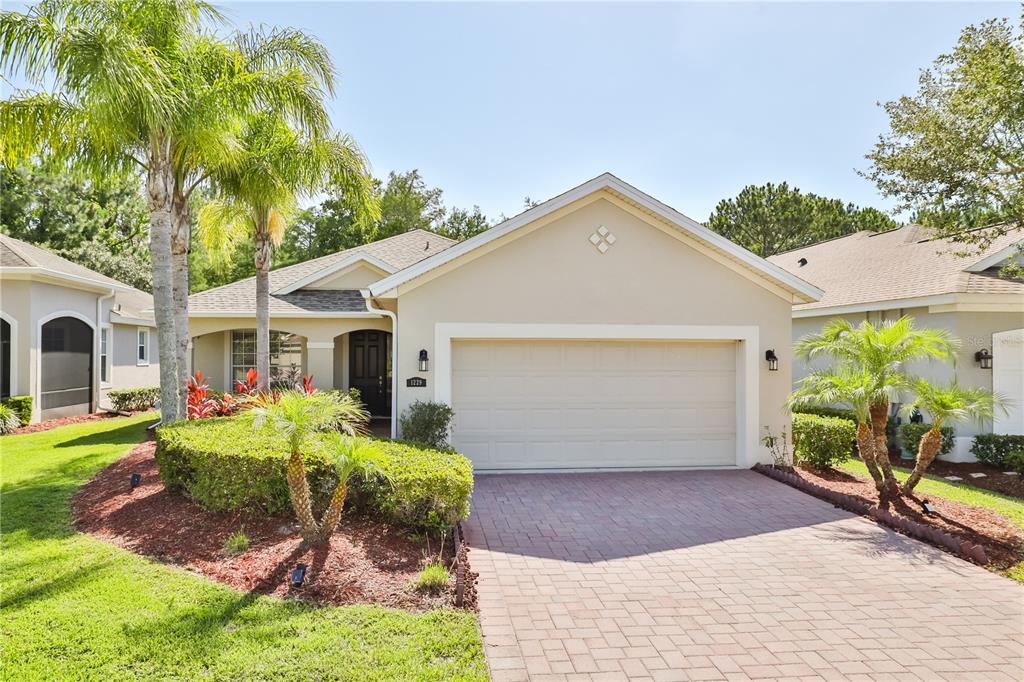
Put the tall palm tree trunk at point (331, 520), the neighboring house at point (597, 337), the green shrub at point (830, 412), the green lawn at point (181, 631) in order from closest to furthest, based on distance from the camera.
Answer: the green lawn at point (181, 631) < the tall palm tree trunk at point (331, 520) < the neighboring house at point (597, 337) < the green shrub at point (830, 412)

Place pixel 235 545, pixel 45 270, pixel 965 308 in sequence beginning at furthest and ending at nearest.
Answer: pixel 45 270 → pixel 965 308 → pixel 235 545

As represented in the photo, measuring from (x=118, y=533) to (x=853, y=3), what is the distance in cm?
1339

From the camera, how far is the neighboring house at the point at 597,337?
10.1 m

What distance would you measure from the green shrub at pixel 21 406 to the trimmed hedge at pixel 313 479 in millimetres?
9969

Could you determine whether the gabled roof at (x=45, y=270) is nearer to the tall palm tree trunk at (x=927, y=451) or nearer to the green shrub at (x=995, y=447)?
the tall palm tree trunk at (x=927, y=451)

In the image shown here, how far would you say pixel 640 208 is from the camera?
10.4 metres

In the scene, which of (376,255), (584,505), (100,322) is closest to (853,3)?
(584,505)

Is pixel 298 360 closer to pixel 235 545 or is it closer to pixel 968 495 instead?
pixel 235 545

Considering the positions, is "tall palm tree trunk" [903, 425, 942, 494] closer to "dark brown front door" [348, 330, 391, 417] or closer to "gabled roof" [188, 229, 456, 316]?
"gabled roof" [188, 229, 456, 316]

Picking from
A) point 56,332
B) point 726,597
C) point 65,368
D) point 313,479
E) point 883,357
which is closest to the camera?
point 726,597

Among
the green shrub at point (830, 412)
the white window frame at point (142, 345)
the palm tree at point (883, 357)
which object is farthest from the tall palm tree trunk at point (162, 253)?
the white window frame at point (142, 345)

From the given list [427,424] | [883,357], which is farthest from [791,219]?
[427,424]

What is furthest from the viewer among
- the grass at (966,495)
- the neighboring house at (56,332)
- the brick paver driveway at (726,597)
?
the neighboring house at (56,332)

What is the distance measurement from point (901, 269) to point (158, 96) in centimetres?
1529
